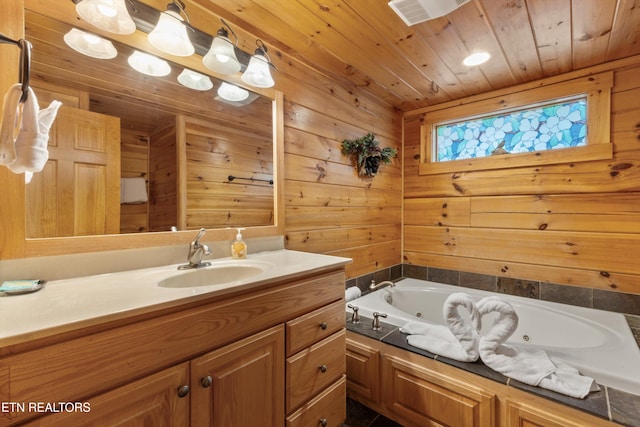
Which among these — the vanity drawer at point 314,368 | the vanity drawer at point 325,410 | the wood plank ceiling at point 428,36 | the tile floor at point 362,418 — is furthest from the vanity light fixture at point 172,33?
the tile floor at point 362,418

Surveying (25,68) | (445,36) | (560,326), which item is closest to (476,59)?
(445,36)

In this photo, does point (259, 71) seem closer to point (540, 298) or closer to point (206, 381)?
point (206, 381)

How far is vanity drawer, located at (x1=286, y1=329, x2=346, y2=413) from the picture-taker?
105 centimetres

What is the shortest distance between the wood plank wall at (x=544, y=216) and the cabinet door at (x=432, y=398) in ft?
4.60

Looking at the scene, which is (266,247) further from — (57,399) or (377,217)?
(377,217)

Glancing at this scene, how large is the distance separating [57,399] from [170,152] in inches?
37.4

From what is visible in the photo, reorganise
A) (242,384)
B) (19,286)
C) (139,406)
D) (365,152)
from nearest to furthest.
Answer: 1. (139,406)
2. (19,286)
3. (242,384)
4. (365,152)

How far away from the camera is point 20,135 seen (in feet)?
2.30

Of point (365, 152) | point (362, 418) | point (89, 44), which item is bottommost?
point (362, 418)

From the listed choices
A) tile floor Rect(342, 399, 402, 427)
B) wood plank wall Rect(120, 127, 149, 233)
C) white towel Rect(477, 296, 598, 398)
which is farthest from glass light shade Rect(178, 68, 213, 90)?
tile floor Rect(342, 399, 402, 427)

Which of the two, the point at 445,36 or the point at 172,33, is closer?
the point at 172,33

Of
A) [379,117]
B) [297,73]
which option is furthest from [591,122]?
[297,73]

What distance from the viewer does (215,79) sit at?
1388 mm

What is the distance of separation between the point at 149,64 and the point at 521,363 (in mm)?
2064
